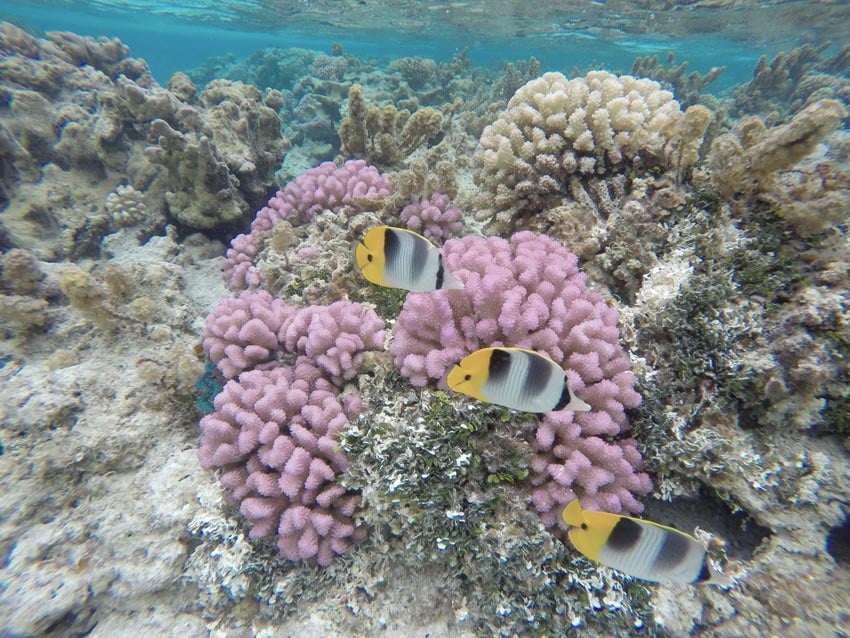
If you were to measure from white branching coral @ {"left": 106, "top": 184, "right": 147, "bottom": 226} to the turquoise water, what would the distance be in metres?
21.8

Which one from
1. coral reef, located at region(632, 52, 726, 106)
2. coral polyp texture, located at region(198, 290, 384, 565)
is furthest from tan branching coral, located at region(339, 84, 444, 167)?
coral reef, located at region(632, 52, 726, 106)

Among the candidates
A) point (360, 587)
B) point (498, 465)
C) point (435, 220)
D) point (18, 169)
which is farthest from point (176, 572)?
point (18, 169)

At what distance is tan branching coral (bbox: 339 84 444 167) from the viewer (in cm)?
627

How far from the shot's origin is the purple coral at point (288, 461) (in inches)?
112

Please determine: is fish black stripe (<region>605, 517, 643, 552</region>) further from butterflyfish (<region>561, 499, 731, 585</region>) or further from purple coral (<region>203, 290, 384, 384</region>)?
purple coral (<region>203, 290, 384, 384</region>)

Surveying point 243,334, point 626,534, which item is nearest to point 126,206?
point 243,334

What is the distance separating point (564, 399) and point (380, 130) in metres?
5.93

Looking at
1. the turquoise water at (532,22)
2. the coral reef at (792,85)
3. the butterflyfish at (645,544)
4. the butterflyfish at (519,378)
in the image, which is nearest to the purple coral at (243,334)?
the butterflyfish at (519,378)

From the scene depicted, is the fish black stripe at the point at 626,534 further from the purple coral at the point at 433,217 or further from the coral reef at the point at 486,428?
the purple coral at the point at 433,217

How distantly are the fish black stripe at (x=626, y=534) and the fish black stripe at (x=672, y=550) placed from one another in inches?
4.4

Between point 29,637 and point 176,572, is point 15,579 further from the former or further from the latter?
point 176,572

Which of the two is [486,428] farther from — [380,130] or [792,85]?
[792,85]

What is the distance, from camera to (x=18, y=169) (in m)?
6.95

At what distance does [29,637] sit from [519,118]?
5.91 metres
